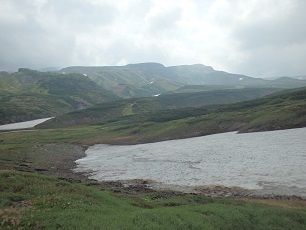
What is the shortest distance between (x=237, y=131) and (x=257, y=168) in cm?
6816

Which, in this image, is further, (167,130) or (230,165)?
(167,130)

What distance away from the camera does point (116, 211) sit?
101 ft

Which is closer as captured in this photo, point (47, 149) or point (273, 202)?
point (273, 202)

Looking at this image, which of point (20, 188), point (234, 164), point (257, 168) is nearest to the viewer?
point (20, 188)

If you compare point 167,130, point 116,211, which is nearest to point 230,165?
point 116,211

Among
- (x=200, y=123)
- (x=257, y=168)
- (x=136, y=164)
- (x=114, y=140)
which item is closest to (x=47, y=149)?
(x=114, y=140)

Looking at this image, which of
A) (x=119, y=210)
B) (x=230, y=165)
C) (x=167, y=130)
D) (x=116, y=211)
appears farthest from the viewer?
(x=167, y=130)

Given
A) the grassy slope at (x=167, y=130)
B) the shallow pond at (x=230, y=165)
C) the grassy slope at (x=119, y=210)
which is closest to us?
the grassy slope at (x=119, y=210)

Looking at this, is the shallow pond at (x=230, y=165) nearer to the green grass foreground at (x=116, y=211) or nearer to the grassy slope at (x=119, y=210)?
the grassy slope at (x=119, y=210)

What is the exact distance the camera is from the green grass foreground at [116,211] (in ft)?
84.0

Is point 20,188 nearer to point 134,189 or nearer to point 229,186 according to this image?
point 134,189

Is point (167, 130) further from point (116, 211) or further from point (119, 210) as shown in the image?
point (116, 211)

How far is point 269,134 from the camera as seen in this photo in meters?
110

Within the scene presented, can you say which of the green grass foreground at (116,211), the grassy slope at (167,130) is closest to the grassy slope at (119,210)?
the green grass foreground at (116,211)
